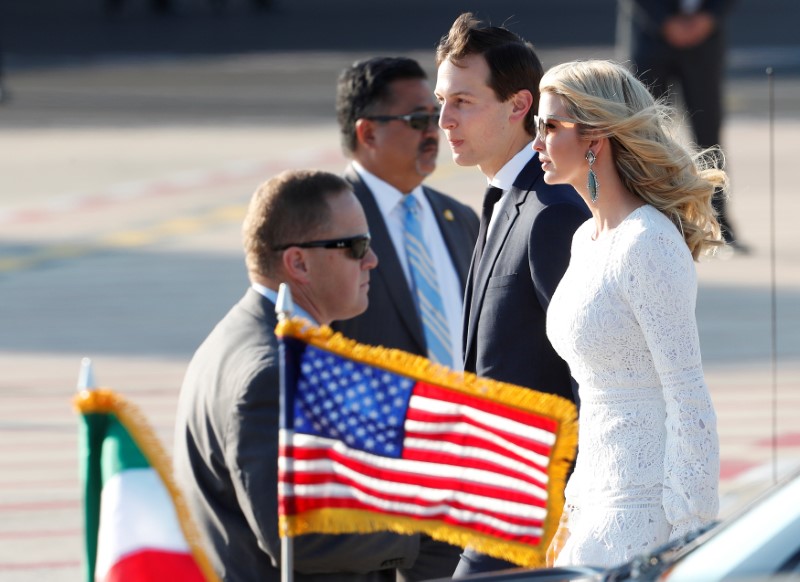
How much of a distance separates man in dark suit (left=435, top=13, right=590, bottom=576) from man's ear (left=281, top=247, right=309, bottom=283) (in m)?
0.52

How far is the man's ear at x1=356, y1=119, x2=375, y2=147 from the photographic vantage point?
248 inches

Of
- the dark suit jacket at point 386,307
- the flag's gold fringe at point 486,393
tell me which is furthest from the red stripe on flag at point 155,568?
the dark suit jacket at point 386,307

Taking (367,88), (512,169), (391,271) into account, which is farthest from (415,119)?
(512,169)

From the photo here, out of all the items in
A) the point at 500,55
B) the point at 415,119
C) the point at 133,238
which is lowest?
the point at 133,238

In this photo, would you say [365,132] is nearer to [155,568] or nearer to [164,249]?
[155,568]

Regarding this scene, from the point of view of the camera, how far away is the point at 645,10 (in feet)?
43.1

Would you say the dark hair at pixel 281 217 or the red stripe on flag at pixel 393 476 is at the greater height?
the dark hair at pixel 281 217

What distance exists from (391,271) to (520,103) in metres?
1.13

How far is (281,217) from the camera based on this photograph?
441 cm

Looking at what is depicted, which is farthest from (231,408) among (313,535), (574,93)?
(574,93)

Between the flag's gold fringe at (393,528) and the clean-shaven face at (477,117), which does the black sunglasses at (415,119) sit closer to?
the clean-shaven face at (477,117)

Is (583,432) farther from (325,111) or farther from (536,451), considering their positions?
(325,111)

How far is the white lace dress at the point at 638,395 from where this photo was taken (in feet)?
12.4

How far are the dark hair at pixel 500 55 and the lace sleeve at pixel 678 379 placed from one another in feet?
3.72
